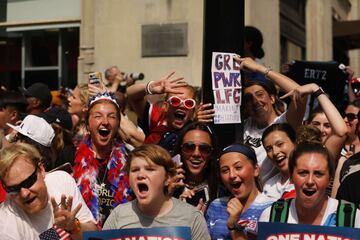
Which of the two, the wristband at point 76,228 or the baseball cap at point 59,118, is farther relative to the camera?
the baseball cap at point 59,118

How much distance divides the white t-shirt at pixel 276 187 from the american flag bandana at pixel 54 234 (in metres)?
1.36

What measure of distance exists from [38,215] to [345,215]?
5.84ft

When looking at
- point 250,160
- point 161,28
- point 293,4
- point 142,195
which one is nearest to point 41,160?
point 142,195

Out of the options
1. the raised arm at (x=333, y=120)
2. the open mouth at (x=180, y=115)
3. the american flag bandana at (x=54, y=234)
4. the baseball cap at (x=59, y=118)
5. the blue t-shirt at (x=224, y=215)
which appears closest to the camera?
the american flag bandana at (x=54, y=234)

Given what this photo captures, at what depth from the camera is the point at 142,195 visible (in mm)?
4223

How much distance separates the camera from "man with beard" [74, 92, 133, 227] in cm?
502

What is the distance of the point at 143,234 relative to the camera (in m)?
4.05

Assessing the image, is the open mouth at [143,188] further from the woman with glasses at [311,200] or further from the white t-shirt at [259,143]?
the white t-shirt at [259,143]

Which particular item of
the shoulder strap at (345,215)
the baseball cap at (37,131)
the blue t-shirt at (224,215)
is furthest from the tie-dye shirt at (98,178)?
the shoulder strap at (345,215)

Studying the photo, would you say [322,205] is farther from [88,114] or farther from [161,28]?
[161,28]

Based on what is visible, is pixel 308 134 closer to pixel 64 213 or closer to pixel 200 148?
pixel 200 148

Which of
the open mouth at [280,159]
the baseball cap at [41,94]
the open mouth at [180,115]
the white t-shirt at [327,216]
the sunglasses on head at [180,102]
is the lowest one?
the white t-shirt at [327,216]

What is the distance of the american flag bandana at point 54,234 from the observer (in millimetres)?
4281

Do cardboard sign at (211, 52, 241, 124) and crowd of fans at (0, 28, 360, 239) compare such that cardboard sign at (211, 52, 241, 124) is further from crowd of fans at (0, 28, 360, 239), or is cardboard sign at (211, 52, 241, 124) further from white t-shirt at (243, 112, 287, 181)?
white t-shirt at (243, 112, 287, 181)
